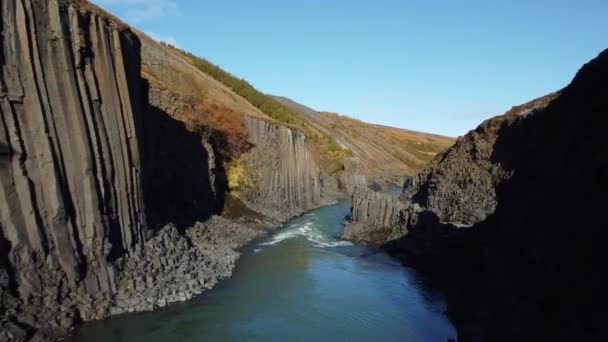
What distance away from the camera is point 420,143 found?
164 meters

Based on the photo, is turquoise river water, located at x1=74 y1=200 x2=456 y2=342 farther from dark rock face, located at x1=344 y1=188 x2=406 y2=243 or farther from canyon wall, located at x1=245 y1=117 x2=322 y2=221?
canyon wall, located at x1=245 y1=117 x2=322 y2=221

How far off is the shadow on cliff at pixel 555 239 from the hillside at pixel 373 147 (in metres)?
71.0

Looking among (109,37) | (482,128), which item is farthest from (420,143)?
(109,37)

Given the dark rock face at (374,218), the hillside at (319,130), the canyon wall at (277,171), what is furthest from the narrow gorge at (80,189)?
the hillside at (319,130)

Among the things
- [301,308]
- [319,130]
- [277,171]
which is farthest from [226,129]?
[319,130]

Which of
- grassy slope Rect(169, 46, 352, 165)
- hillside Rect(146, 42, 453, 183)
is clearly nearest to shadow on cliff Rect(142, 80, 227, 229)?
hillside Rect(146, 42, 453, 183)

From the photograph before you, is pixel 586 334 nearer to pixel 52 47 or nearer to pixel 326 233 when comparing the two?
pixel 52 47

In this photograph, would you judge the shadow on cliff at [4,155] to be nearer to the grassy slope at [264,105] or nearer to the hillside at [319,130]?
the hillside at [319,130]

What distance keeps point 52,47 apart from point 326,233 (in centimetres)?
2829

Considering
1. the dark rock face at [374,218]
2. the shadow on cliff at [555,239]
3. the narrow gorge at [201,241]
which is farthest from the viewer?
the dark rock face at [374,218]

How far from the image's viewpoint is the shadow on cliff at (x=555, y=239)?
10.3 meters

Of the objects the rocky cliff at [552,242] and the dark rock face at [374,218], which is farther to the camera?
the dark rock face at [374,218]

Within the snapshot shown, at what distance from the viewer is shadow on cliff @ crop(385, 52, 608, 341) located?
1031 cm

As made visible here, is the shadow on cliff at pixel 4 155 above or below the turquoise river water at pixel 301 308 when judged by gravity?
above
